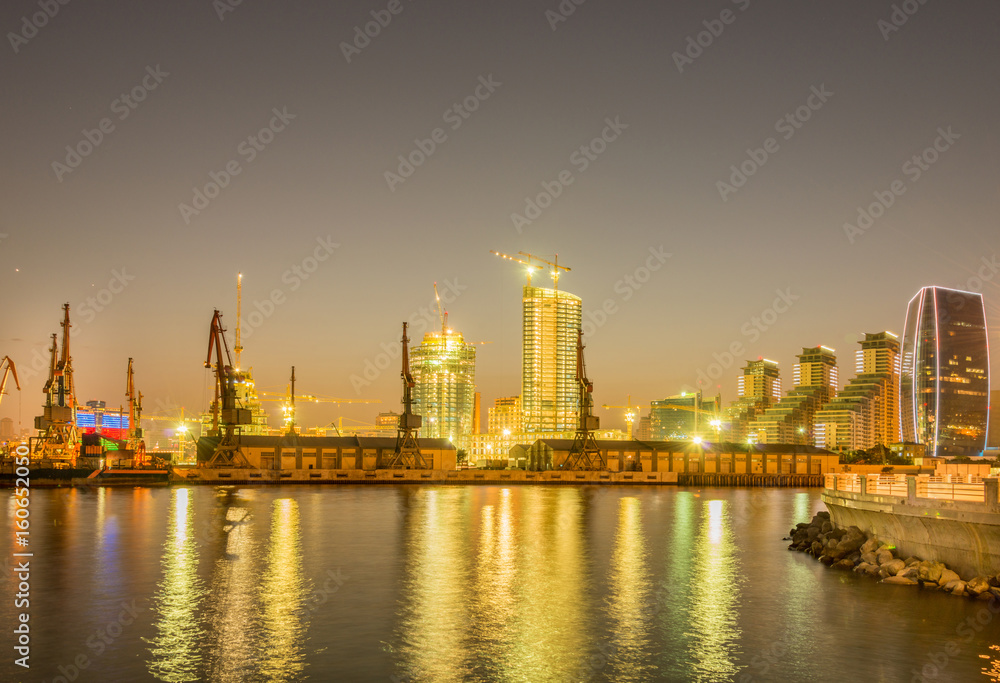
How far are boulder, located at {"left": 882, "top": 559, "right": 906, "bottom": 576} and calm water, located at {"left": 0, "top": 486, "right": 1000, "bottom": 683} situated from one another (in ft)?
2.21

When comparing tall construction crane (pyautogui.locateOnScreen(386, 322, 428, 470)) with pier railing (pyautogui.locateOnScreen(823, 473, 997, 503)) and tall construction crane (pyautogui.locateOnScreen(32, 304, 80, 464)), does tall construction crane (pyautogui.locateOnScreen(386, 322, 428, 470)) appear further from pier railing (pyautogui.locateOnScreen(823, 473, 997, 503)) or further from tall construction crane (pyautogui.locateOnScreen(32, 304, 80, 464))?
pier railing (pyautogui.locateOnScreen(823, 473, 997, 503))

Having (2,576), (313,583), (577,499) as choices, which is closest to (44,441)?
(577,499)

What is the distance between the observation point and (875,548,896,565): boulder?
967 inches

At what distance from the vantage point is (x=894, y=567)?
2364 cm

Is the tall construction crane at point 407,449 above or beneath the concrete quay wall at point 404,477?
above

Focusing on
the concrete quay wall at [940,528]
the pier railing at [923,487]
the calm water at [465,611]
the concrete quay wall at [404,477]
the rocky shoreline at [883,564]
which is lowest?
the concrete quay wall at [404,477]

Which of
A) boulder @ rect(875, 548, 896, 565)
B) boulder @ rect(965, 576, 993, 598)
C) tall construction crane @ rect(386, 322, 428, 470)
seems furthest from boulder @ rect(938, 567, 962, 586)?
tall construction crane @ rect(386, 322, 428, 470)

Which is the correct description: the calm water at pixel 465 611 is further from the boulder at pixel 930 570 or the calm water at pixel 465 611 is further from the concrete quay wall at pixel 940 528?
the concrete quay wall at pixel 940 528

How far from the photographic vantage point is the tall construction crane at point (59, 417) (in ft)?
284

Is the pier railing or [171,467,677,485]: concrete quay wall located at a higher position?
the pier railing

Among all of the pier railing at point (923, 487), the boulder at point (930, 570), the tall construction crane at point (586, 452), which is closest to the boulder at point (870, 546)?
the pier railing at point (923, 487)

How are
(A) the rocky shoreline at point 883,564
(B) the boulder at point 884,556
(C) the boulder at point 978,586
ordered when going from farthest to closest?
(B) the boulder at point 884,556 → (A) the rocky shoreline at point 883,564 → (C) the boulder at point 978,586

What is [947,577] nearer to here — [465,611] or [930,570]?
[930,570]

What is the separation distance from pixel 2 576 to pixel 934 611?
28.0 meters
